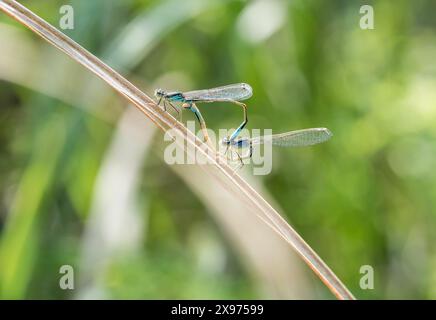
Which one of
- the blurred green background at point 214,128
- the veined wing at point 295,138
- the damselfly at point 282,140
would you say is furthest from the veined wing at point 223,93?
the blurred green background at point 214,128

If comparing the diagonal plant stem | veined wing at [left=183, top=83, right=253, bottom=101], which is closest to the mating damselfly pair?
veined wing at [left=183, top=83, right=253, bottom=101]

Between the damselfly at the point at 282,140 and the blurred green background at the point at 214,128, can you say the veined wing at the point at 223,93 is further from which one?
the blurred green background at the point at 214,128

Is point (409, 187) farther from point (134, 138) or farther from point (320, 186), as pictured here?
point (134, 138)

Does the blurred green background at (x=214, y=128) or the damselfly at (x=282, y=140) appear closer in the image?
the damselfly at (x=282, y=140)

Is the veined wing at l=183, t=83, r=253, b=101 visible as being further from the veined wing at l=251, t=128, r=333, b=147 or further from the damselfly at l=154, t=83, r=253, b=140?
the veined wing at l=251, t=128, r=333, b=147

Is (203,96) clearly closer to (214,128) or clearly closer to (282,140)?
(282,140)

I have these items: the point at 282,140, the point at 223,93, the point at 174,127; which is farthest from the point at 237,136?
the point at 174,127
